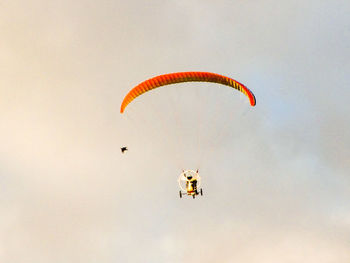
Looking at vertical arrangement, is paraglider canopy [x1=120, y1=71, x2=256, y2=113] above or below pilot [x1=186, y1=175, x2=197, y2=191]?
above

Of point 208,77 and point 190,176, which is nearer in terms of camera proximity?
point 208,77

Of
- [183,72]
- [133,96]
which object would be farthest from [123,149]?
[183,72]

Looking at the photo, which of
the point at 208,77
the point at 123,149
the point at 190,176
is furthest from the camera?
the point at 123,149

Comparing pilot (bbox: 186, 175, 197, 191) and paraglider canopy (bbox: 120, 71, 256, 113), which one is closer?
paraglider canopy (bbox: 120, 71, 256, 113)

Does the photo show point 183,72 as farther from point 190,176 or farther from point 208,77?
point 190,176

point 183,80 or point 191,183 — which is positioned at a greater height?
point 183,80

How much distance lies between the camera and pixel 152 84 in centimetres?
4578

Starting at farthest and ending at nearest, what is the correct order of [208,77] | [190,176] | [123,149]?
[123,149] → [190,176] → [208,77]

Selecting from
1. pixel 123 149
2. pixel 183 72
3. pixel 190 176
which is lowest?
pixel 190 176

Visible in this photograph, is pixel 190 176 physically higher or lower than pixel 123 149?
lower

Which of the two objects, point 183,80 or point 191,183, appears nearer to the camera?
point 183,80

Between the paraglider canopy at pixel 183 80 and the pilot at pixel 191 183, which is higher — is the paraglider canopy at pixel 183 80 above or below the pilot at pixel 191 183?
above

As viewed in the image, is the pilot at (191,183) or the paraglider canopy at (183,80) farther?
the pilot at (191,183)

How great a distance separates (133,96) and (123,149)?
24.6 feet
